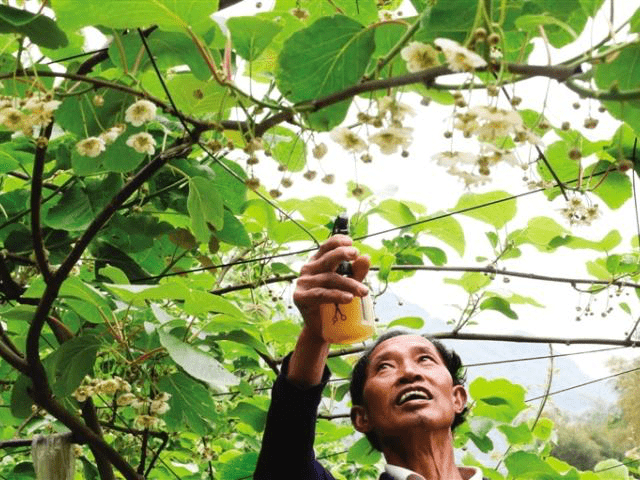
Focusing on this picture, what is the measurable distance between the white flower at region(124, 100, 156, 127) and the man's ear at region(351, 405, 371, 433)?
1178 mm

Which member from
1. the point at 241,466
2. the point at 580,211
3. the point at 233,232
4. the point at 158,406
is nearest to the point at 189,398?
the point at 158,406

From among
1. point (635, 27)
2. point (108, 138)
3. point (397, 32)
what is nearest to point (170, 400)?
point (108, 138)

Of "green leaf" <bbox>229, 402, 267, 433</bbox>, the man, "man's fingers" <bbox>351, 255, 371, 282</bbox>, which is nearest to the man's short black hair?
the man

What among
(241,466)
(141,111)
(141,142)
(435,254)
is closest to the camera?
(141,111)

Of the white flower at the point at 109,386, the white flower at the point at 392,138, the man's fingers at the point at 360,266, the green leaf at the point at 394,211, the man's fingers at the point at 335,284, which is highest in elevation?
the green leaf at the point at 394,211

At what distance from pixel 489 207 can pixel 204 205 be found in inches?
33.8

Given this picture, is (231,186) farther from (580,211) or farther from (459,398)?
(459,398)

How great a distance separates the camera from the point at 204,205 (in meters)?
1.47

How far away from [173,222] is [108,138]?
2.66 ft

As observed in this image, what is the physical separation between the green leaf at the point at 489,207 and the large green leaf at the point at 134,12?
3.98 ft

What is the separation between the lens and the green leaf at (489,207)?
205 centimetres

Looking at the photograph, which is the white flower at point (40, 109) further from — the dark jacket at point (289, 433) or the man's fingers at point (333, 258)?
the dark jacket at point (289, 433)

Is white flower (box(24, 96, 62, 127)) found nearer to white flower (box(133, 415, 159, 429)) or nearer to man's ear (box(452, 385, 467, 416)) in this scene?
white flower (box(133, 415, 159, 429))

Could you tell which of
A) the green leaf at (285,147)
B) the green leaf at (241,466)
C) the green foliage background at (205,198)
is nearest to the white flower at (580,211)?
the green foliage background at (205,198)
